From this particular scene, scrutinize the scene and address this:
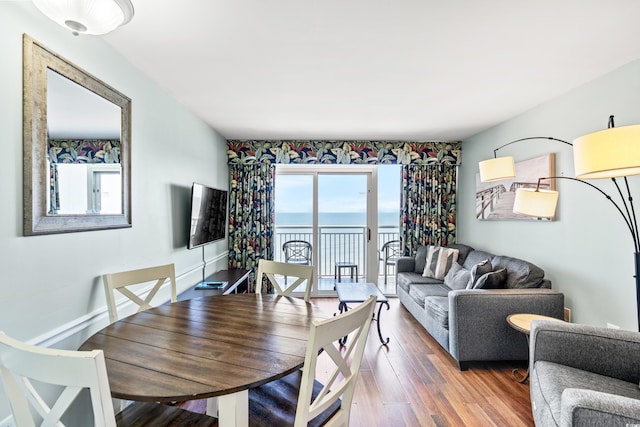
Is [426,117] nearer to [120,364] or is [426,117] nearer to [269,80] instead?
[269,80]

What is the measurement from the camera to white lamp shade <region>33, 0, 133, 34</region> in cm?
115

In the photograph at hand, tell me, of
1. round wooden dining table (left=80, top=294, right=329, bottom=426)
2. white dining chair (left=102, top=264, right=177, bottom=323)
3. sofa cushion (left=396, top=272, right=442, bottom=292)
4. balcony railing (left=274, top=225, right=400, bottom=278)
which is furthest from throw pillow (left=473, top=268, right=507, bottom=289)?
white dining chair (left=102, top=264, right=177, bottom=323)

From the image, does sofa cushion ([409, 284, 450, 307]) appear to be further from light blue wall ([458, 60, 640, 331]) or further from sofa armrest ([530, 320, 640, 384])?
sofa armrest ([530, 320, 640, 384])

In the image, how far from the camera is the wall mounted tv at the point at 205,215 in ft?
9.32

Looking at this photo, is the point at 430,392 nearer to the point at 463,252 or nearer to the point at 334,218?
the point at 463,252

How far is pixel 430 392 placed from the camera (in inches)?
90.4

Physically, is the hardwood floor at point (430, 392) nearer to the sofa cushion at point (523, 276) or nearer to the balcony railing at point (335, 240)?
the sofa cushion at point (523, 276)

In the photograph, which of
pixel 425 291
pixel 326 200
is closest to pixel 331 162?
pixel 326 200

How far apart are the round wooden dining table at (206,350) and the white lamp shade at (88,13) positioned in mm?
1401

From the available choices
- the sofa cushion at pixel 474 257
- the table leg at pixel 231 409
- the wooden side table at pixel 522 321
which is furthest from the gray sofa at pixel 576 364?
the sofa cushion at pixel 474 257

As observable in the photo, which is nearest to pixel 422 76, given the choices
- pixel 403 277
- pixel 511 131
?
pixel 511 131

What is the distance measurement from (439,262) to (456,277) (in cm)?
55

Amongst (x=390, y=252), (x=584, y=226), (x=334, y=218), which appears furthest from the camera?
(x=390, y=252)

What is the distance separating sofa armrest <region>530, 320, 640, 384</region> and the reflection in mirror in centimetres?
283
